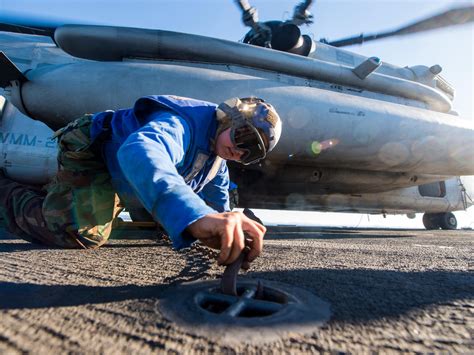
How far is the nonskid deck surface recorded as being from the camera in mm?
687

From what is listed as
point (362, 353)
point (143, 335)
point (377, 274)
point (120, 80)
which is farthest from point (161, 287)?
point (120, 80)

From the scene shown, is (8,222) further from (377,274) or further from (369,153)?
(369,153)

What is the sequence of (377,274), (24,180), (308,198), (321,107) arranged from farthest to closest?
(308,198) → (321,107) → (24,180) → (377,274)

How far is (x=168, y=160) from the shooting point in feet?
3.03

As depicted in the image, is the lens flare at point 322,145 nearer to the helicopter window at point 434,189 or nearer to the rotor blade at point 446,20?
the rotor blade at point 446,20

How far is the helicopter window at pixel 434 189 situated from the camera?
743cm

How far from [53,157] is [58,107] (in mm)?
615

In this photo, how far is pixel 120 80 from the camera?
139 inches

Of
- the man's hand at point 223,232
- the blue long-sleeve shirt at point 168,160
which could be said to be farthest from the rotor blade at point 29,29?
the man's hand at point 223,232

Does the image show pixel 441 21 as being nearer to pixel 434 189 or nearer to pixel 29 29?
pixel 434 189

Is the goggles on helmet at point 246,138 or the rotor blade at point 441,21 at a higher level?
the rotor blade at point 441,21

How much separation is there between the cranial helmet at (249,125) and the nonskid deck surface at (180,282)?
0.55 m

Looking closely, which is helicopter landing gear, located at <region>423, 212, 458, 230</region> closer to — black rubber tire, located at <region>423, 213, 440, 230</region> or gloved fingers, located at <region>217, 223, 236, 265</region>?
black rubber tire, located at <region>423, 213, 440, 230</region>

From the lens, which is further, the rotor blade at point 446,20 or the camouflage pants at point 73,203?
the rotor blade at point 446,20
